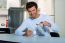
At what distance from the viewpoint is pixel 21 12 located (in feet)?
9.84

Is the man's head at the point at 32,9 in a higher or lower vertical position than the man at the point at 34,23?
higher

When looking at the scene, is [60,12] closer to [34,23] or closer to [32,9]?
[32,9]

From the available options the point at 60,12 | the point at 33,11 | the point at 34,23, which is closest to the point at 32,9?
the point at 33,11

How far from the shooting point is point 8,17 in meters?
3.08

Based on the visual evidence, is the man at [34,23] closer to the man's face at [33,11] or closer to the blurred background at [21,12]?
the man's face at [33,11]

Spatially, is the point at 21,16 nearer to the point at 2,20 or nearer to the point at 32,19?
the point at 2,20

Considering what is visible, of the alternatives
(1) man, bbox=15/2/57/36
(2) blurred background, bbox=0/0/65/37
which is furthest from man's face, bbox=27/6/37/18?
(2) blurred background, bbox=0/0/65/37

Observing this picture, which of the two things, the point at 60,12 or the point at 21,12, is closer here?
the point at 60,12

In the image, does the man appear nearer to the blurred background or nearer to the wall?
the blurred background

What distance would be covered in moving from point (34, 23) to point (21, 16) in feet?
3.33

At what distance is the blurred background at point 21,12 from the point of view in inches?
112

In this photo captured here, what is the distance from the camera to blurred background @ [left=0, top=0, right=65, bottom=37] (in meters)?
2.83

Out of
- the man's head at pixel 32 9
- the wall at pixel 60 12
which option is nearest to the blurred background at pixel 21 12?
the wall at pixel 60 12

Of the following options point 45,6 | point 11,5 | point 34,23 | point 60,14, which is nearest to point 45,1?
point 45,6
